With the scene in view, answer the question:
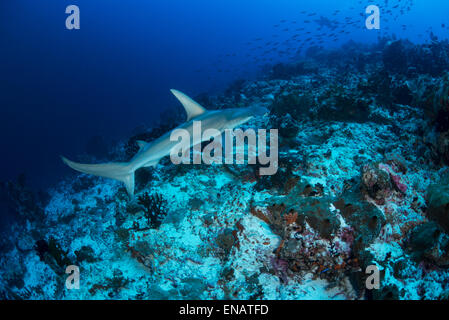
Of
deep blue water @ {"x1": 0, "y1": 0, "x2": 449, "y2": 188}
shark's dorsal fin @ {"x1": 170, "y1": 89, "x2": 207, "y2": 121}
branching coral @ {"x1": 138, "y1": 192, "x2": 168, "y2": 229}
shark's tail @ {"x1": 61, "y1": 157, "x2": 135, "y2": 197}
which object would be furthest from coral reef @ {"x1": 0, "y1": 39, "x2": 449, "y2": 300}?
deep blue water @ {"x1": 0, "y1": 0, "x2": 449, "y2": 188}

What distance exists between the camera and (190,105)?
4.88m

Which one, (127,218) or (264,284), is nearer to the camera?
(264,284)

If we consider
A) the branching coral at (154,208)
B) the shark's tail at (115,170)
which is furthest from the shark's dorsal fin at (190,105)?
the branching coral at (154,208)

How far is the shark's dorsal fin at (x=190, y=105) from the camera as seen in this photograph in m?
4.81

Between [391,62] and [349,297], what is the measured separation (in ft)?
67.7

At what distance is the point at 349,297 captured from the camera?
3270 mm

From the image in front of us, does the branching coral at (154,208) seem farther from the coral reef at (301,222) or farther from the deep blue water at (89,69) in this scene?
the deep blue water at (89,69)

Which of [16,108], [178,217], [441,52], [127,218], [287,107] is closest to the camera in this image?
[178,217]

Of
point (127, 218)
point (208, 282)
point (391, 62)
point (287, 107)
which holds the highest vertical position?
point (391, 62)

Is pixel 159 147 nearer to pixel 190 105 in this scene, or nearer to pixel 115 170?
pixel 115 170

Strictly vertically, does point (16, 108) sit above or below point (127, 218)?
above

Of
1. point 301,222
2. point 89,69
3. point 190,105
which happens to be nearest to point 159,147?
point 190,105
